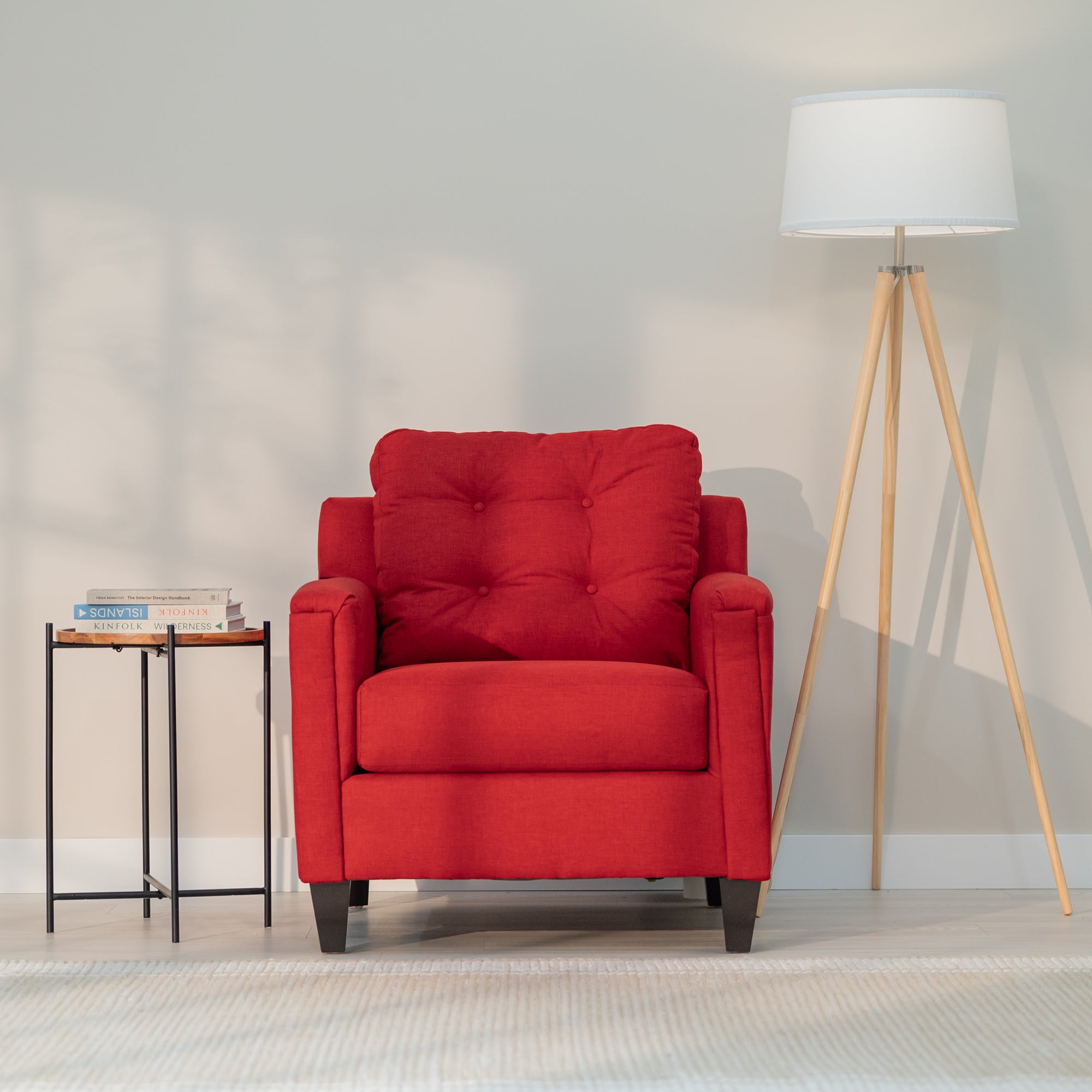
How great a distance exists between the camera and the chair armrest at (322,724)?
226cm

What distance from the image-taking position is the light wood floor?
2404mm

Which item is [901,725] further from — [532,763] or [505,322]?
[505,322]

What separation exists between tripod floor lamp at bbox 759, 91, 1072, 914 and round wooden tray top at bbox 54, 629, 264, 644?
1213 mm

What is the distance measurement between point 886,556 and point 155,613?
1653 mm

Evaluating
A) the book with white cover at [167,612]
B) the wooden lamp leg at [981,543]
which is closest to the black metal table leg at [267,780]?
the book with white cover at [167,612]

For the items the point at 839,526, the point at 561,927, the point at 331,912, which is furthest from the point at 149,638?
the point at 839,526

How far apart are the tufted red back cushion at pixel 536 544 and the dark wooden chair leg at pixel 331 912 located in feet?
1.62

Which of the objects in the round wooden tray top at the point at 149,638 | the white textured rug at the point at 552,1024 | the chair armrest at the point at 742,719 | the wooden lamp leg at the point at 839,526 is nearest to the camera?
the white textured rug at the point at 552,1024

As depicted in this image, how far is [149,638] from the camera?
2.55 meters

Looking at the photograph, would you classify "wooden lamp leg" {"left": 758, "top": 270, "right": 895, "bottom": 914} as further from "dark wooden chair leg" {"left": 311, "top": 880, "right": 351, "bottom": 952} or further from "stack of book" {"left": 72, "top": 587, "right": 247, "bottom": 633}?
"stack of book" {"left": 72, "top": 587, "right": 247, "bottom": 633}

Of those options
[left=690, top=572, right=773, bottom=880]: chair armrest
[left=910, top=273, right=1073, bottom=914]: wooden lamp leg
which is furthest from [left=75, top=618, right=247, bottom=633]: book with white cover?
[left=910, top=273, right=1073, bottom=914]: wooden lamp leg

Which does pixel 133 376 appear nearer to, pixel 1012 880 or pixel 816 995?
pixel 816 995

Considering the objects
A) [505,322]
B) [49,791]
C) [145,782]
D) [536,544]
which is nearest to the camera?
[49,791]

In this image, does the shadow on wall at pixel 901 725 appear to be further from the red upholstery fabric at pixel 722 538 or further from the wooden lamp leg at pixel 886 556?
the red upholstery fabric at pixel 722 538
